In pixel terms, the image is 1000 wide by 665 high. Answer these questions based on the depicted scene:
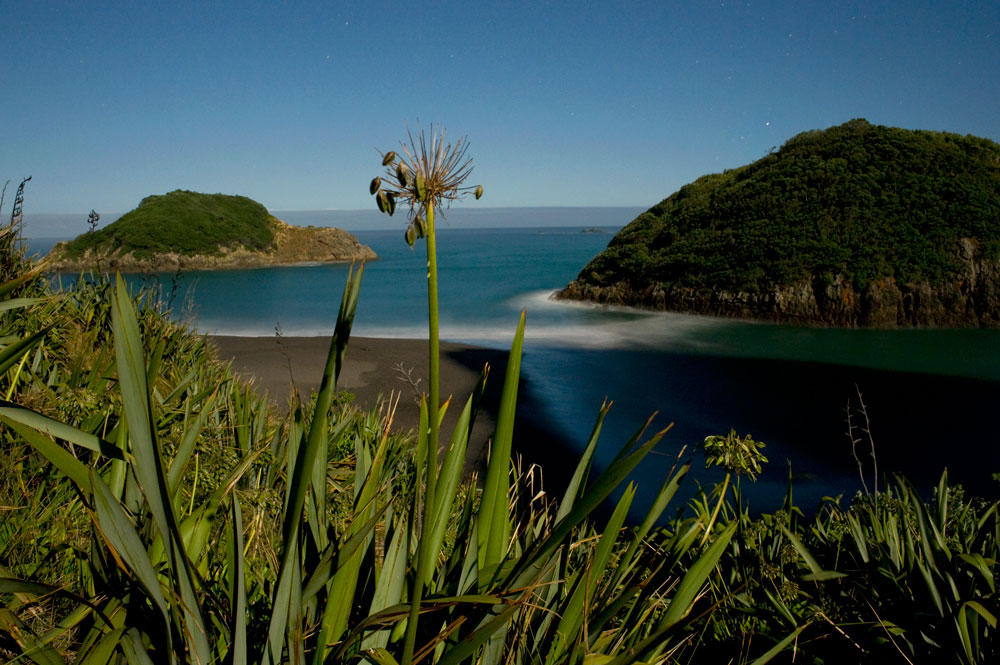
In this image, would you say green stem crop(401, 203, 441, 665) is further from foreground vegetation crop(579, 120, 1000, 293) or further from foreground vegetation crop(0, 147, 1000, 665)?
foreground vegetation crop(579, 120, 1000, 293)

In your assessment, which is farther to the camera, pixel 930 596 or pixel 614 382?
pixel 614 382

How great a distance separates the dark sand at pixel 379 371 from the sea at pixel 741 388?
0.97m

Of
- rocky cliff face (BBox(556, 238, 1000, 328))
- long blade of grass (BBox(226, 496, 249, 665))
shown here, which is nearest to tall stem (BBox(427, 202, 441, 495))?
long blade of grass (BBox(226, 496, 249, 665))

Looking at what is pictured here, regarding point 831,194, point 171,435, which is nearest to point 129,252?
point 831,194

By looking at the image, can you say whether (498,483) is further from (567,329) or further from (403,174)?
(567,329)

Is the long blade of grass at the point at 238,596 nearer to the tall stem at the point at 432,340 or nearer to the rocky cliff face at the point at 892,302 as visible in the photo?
the tall stem at the point at 432,340

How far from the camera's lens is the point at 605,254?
36500mm

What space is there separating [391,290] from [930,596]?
4208 cm

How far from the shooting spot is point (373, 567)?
1.52 metres

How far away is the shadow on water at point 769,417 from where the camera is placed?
10.3m

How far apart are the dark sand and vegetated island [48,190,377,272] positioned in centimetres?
3436

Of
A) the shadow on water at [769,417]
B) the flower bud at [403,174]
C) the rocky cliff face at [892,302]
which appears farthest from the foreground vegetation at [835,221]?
the flower bud at [403,174]

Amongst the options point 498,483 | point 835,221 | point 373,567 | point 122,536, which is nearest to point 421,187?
point 498,483

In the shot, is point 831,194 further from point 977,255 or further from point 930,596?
point 930,596
